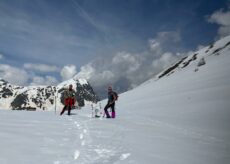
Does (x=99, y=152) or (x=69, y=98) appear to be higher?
(x=69, y=98)

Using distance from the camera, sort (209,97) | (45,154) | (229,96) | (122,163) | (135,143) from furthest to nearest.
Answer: (209,97) → (229,96) → (135,143) → (45,154) → (122,163)

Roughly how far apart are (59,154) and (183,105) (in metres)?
20.5

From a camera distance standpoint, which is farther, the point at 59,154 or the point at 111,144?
the point at 111,144

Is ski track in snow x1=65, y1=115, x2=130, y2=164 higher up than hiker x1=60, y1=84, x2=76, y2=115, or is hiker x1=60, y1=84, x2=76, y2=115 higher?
hiker x1=60, y1=84, x2=76, y2=115

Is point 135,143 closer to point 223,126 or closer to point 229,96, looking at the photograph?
point 223,126

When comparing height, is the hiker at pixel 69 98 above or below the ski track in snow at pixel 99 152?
above

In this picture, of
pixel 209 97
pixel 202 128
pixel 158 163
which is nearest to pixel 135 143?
pixel 158 163

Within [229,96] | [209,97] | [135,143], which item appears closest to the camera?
[135,143]

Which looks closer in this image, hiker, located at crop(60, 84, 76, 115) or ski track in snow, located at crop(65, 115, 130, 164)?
ski track in snow, located at crop(65, 115, 130, 164)

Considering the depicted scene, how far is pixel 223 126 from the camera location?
16875 millimetres

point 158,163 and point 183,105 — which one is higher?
point 183,105

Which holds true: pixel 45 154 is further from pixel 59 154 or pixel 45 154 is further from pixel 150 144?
pixel 150 144

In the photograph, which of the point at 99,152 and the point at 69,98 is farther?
the point at 69,98

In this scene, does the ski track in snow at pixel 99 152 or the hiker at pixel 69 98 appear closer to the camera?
the ski track in snow at pixel 99 152
